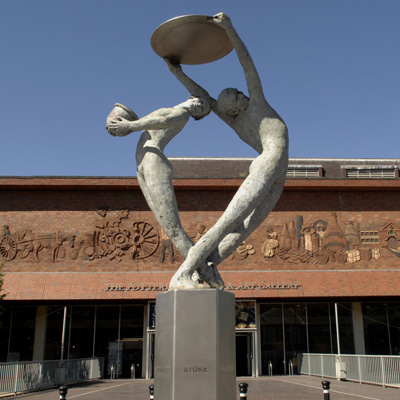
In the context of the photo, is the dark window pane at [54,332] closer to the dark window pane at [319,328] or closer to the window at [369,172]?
the dark window pane at [319,328]

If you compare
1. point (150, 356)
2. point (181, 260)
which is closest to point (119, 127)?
point (181, 260)

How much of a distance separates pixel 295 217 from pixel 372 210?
3400mm

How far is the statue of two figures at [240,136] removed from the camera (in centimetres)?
446

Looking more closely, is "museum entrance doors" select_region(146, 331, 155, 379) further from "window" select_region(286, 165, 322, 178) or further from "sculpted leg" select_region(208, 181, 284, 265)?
"sculpted leg" select_region(208, 181, 284, 265)

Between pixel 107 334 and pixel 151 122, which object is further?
pixel 107 334

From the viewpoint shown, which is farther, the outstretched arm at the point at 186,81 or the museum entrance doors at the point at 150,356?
the museum entrance doors at the point at 150,356

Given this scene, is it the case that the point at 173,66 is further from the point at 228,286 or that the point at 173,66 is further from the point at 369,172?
the point at 369,172

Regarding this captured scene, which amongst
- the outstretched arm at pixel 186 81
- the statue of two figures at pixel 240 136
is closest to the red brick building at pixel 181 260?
the outstretched arm at pixel 186 81

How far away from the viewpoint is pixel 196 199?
66.9 feet

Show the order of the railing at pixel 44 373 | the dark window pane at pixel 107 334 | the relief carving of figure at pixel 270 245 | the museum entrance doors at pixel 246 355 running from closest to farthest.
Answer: the railing at pixel 44 373, the museum entrance doors at pixel 246 355, the relief carving of figure at pixel 270 245, the dark window pane at pixel 107 334

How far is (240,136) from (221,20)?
1.16m

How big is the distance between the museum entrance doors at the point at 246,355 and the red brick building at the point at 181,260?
59mm

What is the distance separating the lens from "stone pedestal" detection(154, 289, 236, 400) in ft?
12.6

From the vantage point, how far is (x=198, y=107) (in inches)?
191
